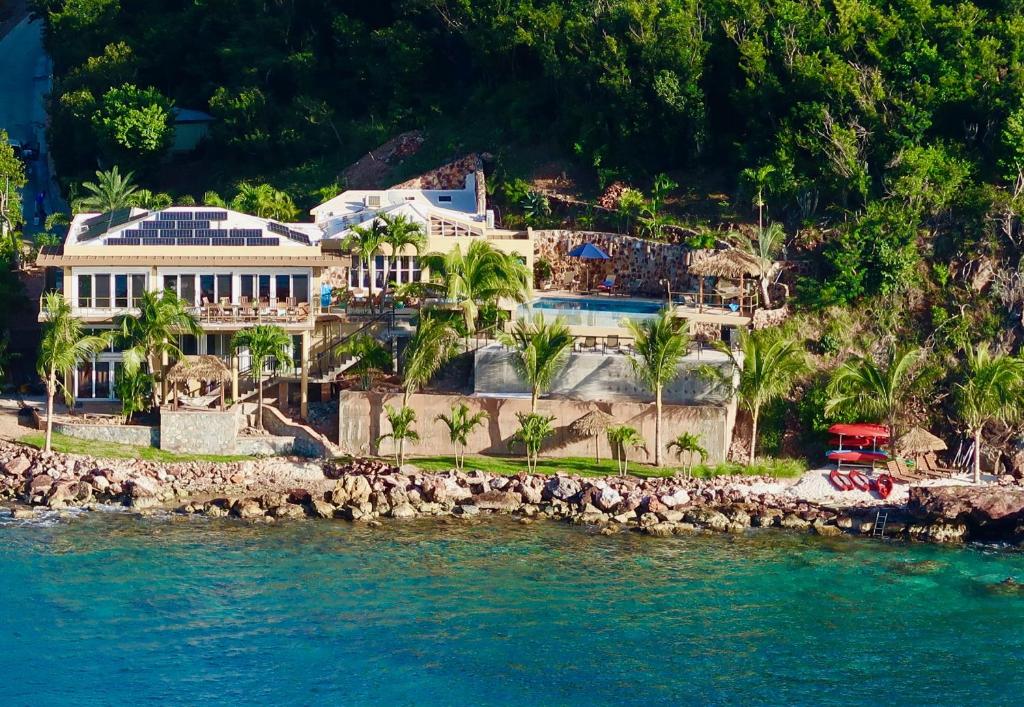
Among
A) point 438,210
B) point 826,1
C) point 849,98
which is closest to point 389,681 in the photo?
point 438,210

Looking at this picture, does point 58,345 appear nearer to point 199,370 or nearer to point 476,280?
point 199,370

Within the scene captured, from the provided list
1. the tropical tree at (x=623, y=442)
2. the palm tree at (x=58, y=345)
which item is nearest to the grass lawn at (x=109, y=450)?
the palm tree at (x=58, y=345)

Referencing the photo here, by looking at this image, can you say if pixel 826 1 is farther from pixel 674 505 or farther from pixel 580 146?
pixel 674 505

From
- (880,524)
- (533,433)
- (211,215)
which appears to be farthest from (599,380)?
(211,215)

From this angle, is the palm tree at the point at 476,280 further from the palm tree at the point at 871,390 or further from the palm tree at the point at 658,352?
the palm tree at the point at 871,390

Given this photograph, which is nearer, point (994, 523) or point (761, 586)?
point (761, 586)
